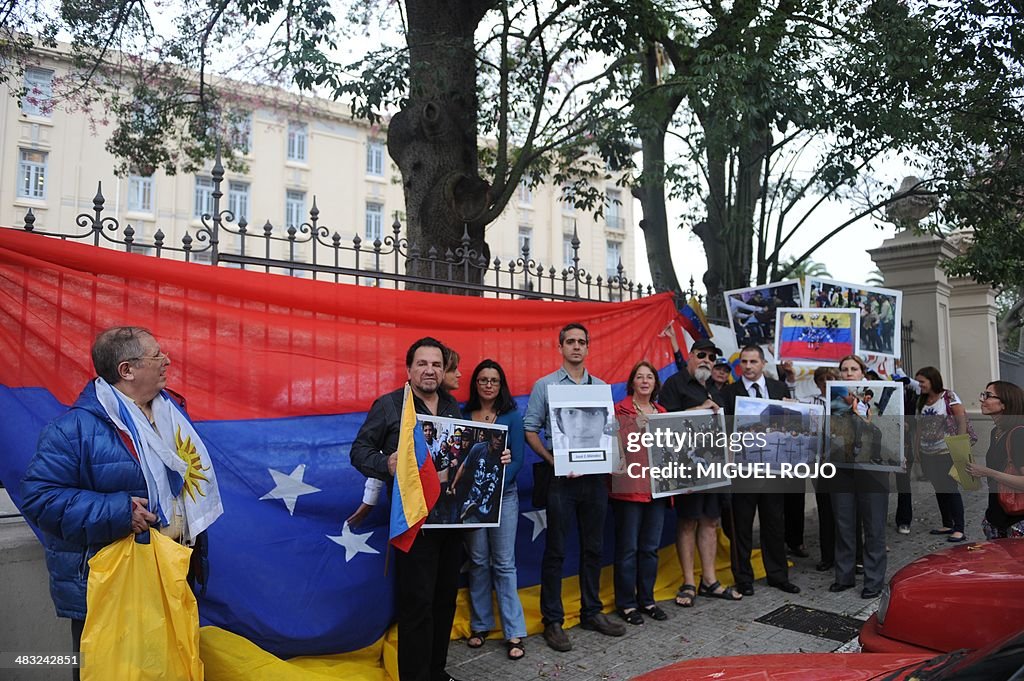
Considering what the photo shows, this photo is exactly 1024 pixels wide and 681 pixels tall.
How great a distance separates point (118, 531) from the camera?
2.79 meters

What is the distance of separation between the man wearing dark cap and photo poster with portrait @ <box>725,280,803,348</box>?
2.29m

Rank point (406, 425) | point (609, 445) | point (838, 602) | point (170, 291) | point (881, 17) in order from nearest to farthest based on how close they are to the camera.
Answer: point (406, 425) < point (170, 291) < point (609, 445) < point (838, 602) < point (881, 17)

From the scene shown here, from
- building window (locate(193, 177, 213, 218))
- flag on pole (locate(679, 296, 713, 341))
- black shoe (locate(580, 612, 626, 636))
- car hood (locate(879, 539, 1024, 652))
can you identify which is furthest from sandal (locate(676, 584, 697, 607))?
building window (locate(193, 177, 213, 218))

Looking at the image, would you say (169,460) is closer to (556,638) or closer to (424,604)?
(424,604)

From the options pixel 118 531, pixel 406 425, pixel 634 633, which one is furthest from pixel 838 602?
pixel 118 531

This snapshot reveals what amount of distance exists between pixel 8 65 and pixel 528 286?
6.87m

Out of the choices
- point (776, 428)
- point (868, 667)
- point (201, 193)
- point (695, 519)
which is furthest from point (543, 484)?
point (201, 193)

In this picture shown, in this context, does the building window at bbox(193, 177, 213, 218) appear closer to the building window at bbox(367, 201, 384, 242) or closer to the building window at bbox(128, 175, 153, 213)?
the building window at bbox(128, 175, 153, 213)

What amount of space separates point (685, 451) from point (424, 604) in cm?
249

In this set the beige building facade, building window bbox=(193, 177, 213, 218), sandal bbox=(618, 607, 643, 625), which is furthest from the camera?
building window bbox=(193, 177, 213, 218)

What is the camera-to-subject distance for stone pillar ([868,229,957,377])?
11.8m

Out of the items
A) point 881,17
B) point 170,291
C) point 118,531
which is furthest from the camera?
point 881,17

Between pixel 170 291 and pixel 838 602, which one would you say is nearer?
pixel 170 291

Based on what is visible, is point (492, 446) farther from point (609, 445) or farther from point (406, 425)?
point (609, 445)
